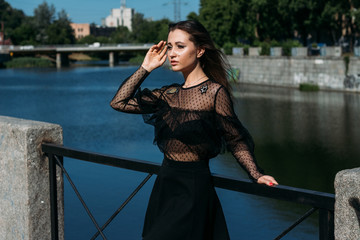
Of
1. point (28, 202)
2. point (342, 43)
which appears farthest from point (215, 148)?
point (342, 43)

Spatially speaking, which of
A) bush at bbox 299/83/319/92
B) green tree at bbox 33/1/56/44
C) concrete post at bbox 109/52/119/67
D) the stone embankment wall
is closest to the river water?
bush at bbox 299/83/319/92

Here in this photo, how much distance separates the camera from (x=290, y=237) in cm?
1024

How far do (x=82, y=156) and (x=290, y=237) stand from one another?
731 cm

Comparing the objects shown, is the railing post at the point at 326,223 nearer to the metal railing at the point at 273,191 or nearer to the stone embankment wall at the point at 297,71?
the metal railing at the point at 273,191

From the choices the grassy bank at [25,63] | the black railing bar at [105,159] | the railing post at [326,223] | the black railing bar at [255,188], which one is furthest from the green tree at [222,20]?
the railing post at [326,223]

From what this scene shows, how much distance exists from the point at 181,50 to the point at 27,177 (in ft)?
5.33

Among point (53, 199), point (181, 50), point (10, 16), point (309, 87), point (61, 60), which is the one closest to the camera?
point (181, 50)

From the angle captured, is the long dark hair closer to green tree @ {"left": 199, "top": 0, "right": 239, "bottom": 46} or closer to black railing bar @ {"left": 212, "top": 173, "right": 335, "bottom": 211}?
black railing bar @ {"left": 212, "top": 173, "right": 335, "bottom": 211}

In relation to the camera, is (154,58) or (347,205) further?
(154,58)

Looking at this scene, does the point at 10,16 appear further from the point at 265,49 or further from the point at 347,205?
the point at 347,205

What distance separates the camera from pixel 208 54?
126 inches

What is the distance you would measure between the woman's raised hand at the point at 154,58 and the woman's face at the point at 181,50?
126 mm

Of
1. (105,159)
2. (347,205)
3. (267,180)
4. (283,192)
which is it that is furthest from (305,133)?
(347,205)

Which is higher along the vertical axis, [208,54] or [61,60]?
[208,54]
